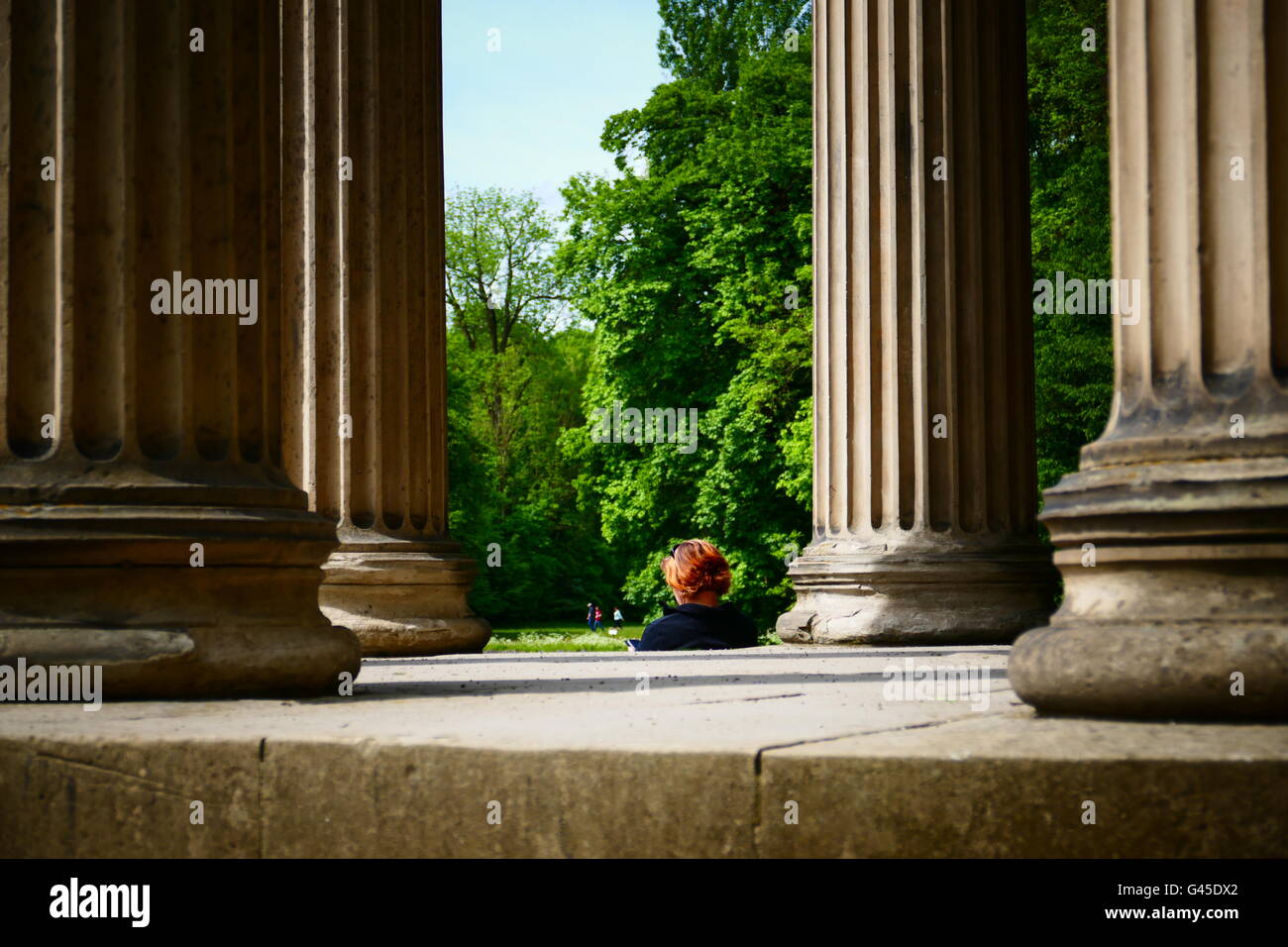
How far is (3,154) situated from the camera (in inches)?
575

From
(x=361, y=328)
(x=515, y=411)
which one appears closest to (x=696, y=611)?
(x=361, y=328)

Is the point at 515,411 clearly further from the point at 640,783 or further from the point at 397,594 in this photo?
the point at 640,783

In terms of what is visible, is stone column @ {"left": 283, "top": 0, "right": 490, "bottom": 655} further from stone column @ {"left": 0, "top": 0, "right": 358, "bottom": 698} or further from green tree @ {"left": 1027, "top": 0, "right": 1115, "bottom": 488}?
green tree @ {"left": 1027, "top": 0, "right": 1115, "bottom": 488}

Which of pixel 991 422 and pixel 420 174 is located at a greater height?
pixel 420 174

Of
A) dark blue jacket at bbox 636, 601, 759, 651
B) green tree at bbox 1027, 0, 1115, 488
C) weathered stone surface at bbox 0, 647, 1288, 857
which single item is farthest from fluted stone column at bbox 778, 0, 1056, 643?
green tree at bbox 1027, 0, 1115, 488

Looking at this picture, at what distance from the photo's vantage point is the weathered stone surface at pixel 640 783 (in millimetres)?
9000

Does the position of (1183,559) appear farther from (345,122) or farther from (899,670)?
(345,122)

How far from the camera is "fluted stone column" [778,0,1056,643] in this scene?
28.5 metres

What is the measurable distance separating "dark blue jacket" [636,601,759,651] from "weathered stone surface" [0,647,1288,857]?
15301mm

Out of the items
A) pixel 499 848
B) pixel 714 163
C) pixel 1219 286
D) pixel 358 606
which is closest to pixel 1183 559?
pixel 1219 286

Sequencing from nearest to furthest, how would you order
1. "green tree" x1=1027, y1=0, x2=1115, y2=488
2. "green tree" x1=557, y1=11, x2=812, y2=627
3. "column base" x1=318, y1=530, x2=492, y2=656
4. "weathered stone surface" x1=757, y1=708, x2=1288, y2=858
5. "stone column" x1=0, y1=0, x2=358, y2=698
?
"weathered stone surface" x1=757, y1=708, x2=1288, y2=858, "stone column" x1=0, y1=0, x2=358, y2=698, "column base" x1=318, y1=530, x2=492, y2=656, "green tree" x1=1027, y1=0, x2=1115, y2=488, "green tree" x1=557, y1=11, x2=812, y2=627

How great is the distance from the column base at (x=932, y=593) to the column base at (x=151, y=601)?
15303 mm

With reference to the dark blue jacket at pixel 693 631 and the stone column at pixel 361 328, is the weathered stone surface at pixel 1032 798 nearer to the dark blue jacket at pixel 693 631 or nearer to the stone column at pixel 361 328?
the stone column at pixel 361 328

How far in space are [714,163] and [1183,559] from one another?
235 ft
